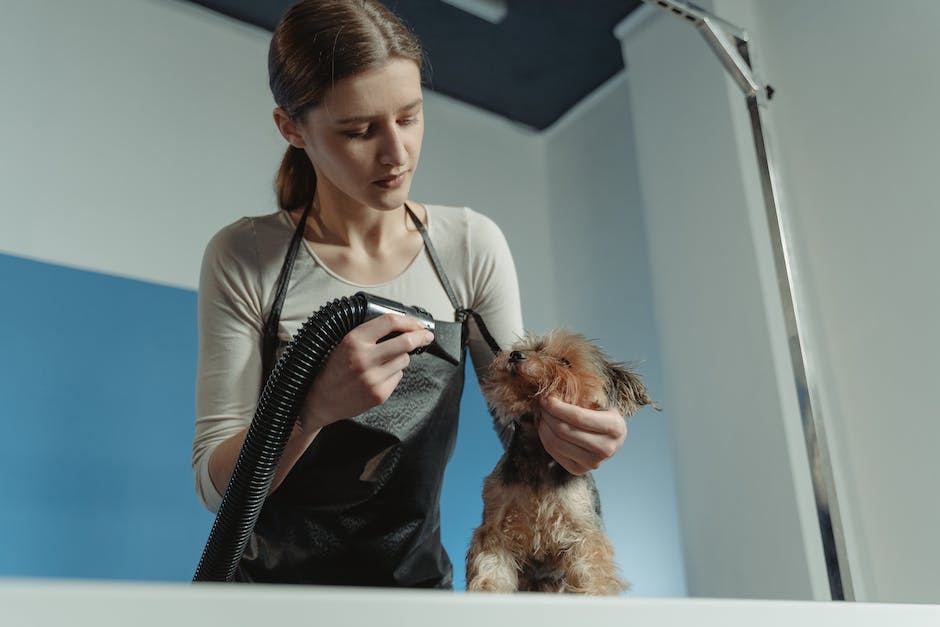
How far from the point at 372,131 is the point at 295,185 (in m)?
0.34

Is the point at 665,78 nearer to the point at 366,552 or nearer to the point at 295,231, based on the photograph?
the point at 295,231

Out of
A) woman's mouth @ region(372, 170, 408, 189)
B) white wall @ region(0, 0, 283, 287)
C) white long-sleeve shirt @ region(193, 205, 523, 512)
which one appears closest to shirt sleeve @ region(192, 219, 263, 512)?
white long-sleeve shirt @ region(193, 205, 523, 512)

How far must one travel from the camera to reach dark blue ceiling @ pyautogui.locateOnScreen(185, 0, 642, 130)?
3.56 m

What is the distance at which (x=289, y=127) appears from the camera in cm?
125

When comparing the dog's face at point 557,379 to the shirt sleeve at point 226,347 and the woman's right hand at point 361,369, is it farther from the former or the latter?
the shirt sleeve at point 226,347

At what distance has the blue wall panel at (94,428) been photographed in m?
2.58

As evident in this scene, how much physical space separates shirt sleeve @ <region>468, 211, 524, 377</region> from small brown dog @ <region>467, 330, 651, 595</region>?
0.62 ft

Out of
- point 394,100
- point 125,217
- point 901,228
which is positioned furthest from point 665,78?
point 394,100

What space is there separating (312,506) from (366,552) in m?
0.11

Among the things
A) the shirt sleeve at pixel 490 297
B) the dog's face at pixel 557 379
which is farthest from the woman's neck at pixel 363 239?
the dog's face at pixel 557 379

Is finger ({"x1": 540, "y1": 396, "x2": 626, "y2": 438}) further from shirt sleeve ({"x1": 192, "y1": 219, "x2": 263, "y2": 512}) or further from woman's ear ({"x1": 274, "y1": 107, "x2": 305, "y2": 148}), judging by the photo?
woman's ear ({"x1": 274, "y1": 107, "x2": 305, "y2": 148})

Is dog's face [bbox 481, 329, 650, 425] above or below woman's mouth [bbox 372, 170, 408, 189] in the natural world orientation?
below

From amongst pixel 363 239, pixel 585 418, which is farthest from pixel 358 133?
pixel 585 418

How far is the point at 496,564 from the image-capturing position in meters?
1.02
